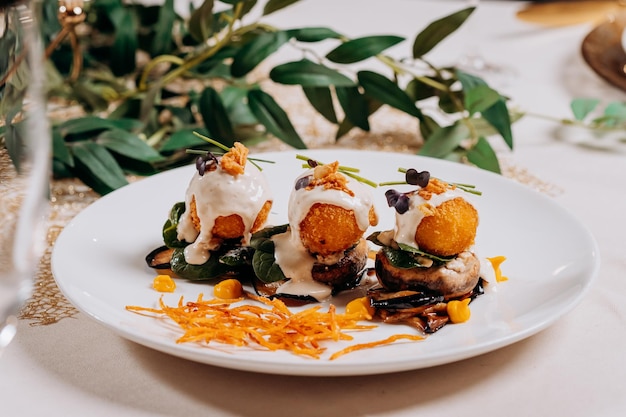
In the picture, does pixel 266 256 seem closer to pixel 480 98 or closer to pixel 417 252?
pixel 417 252

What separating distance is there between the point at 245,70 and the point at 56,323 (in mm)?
746

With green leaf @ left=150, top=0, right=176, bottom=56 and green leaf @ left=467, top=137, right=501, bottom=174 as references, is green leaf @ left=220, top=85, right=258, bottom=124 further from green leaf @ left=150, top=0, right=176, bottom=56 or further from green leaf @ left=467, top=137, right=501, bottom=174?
green leaf @ left=467, top=137, right=501, bottom=174

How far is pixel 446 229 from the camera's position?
985mm

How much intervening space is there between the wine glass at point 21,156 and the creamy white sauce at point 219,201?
21.9 inches

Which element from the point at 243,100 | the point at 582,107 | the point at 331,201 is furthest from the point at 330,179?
the point at 582,107

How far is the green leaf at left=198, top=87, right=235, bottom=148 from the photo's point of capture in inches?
65.5

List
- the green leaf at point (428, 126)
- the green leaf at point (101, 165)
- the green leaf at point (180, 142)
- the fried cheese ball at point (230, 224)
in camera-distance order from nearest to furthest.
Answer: the fried cheese ball at point (230, 224), the green leaf at point (101, 165), the green leaf at point (180, 142), the green leaf at point (428, 126)

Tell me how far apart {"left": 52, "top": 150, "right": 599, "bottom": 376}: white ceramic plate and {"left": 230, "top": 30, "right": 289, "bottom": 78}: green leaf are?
311mm

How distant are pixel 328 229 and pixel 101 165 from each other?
2.09 ft

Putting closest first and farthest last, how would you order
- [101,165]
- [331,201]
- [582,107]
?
[331,201] < [101,165] < [582,107]

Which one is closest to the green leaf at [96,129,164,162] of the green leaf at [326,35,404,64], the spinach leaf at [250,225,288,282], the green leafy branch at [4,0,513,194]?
the green leafy branch at [4,0,513,194]

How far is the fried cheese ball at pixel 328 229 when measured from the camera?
101 centimetres

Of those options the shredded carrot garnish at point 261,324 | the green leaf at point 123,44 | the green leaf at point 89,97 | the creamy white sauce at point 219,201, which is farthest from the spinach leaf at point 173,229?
the green leaf at point 123,44

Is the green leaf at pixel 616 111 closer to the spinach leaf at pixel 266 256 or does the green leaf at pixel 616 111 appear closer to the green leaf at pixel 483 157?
the green leaf at pixel 483 157
